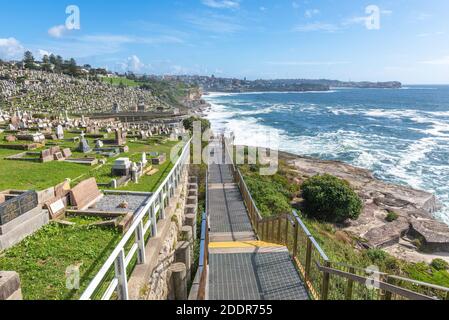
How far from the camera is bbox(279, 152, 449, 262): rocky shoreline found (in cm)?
1750

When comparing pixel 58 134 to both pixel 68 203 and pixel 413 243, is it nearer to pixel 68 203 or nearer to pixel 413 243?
pixel 68 203

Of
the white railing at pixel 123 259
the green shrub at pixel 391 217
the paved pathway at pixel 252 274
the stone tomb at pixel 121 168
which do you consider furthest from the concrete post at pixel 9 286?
the green shrub at pixel 391 217

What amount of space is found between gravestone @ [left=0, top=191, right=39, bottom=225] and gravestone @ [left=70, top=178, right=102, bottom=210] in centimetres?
160

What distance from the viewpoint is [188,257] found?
8.62 m

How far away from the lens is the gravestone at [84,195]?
9891mm

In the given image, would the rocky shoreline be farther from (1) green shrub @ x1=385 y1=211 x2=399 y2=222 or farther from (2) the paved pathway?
(2) the paved pathway

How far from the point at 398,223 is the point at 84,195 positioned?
1970 centimetres

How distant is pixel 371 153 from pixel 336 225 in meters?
27.2

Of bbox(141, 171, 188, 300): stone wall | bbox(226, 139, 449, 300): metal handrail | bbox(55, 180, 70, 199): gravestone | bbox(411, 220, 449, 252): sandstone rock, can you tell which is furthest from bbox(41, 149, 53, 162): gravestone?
bbox(411, 220, 449, 252): sandstone rock

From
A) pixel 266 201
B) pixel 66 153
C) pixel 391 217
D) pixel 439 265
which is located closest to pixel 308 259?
pixel 266 201

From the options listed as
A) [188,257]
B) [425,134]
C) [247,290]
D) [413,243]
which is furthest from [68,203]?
[425,134]

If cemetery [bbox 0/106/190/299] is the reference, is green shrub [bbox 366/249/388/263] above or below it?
below

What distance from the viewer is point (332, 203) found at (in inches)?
779

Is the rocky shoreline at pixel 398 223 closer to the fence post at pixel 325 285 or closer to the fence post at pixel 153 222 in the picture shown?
the fence post at pixel 325 285
